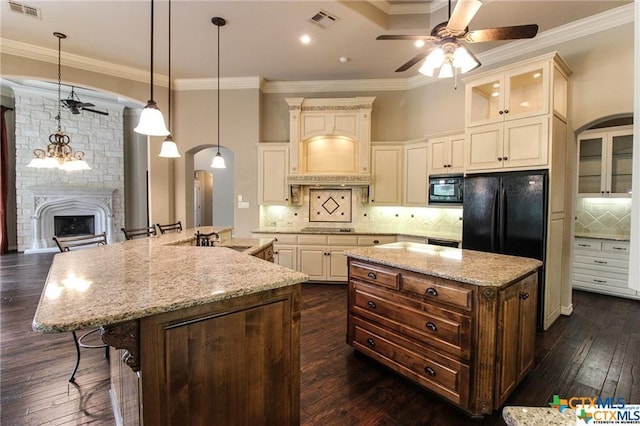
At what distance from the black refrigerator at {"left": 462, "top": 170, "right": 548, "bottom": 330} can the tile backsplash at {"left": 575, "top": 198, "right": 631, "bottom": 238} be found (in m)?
2.34

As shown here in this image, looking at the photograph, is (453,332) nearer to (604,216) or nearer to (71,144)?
(604,216)

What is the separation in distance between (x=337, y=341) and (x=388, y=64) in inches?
159

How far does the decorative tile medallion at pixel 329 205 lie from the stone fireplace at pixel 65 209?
575 cm

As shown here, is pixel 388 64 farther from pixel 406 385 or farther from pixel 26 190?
pixel 26 190

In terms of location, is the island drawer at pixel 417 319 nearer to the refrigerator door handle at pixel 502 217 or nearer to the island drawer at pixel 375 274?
the island drawer at pixel 375 274

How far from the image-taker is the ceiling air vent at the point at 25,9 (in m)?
3.22

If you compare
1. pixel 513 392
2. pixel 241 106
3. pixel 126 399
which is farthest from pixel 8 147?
pixel 513 392

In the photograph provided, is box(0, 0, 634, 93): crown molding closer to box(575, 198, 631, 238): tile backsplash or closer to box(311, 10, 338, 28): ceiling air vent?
box(311, 10, 338, 28): ceiling air vent

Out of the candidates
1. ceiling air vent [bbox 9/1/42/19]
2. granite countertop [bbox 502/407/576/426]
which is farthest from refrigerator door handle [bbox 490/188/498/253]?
ceiling air vent [bbox 9/1/42/19]

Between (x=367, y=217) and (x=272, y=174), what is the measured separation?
1.85m

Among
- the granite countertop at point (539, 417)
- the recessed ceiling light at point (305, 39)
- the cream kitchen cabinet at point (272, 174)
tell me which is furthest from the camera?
the cream kitchen cabinet at point (272, 174)

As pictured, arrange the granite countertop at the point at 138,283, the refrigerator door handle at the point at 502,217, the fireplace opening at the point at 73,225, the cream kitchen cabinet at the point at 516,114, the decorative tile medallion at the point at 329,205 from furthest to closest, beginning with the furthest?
the fireplace opening at the point at 73,225
the decorative tile medallion at the point at 329,205
the refrigerator door handle at the point at 502,217
the cream kitchen cabinet at the point at 516,114
the granite countertop at the point at 138,283

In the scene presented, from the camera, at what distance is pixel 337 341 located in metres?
2.96

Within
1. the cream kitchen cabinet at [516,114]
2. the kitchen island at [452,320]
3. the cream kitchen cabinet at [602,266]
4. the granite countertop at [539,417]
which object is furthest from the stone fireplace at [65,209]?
the cream kitchen cabinet at [602,266]
